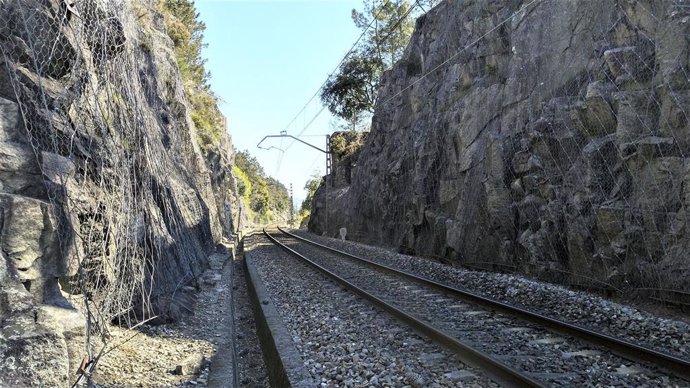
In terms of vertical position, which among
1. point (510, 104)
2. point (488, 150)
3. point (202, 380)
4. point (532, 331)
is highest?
point (510, 104)

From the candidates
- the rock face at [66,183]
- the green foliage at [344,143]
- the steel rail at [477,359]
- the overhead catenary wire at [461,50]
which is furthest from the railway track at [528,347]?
the green foliage at [344,143]

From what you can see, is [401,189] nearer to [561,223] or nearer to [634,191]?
[561,223]

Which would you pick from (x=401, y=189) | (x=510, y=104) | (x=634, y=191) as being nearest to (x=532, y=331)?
(x=634, y=191)

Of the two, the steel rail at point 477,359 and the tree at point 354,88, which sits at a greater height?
the tree at point 354,88

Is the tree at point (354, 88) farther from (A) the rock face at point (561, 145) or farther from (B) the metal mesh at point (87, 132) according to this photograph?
(B) the metal mesh at point (87, 132)

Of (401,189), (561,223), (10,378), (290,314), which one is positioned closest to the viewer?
(10,378)

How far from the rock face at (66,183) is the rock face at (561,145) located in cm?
753

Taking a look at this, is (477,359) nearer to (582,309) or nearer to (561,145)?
(582,309)

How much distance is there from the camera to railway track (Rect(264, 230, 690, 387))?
4750 mm

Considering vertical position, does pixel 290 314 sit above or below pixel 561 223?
below

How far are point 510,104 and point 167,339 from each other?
9812 mm

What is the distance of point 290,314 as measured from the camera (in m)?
8.39

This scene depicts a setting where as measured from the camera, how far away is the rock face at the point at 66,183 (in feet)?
13.0

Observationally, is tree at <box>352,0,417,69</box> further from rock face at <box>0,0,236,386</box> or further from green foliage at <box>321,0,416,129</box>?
rock face at <box>0,0,236,386</box>
